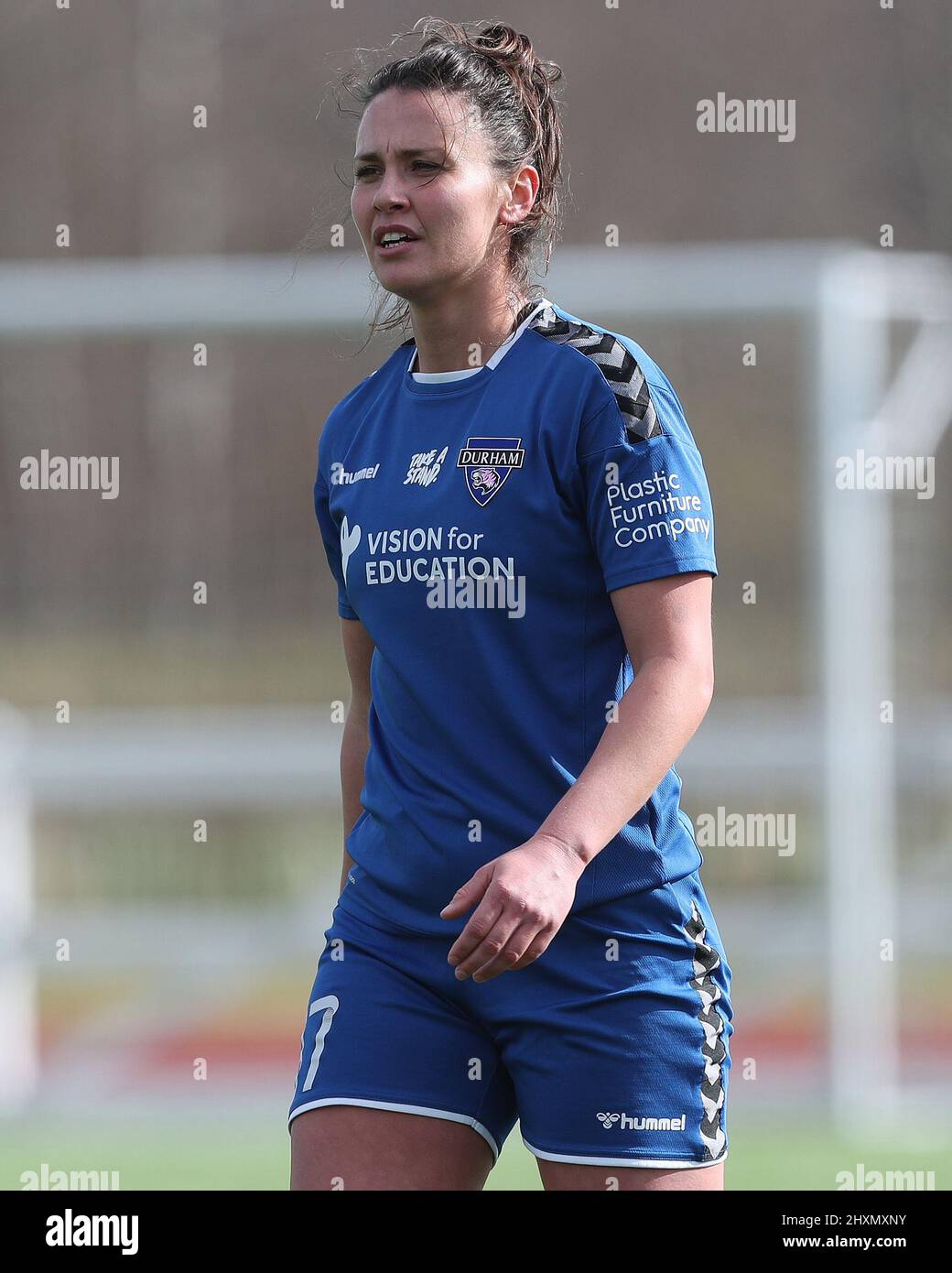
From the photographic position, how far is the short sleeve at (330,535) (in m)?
1.80

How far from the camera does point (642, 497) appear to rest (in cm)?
148

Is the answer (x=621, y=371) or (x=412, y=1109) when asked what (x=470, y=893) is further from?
(x=621, y=371)

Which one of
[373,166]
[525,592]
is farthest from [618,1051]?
[373,166]

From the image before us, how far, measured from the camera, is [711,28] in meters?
10.3

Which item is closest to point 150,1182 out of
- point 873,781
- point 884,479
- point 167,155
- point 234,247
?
point 873,781

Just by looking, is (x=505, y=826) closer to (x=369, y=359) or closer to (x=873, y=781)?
(x=873, y=781)

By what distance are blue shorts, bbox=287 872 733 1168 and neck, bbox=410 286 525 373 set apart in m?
0.60

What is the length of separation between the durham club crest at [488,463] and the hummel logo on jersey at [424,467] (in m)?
0.03

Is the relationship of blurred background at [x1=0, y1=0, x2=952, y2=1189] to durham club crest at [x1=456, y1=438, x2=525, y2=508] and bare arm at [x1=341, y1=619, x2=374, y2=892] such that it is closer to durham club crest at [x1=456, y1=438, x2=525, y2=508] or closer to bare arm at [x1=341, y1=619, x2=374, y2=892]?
bare arm at [x1=341, y1=619, x2=374, y2=892]

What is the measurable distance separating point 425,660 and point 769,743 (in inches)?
102

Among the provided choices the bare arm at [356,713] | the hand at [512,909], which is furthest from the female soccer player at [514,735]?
the bare arm at [356,713]

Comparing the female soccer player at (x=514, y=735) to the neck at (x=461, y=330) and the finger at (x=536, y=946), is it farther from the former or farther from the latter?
the finger at (x=536, y=946)

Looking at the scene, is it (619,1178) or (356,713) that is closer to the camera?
(619,1178)

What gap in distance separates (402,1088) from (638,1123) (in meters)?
0.24
